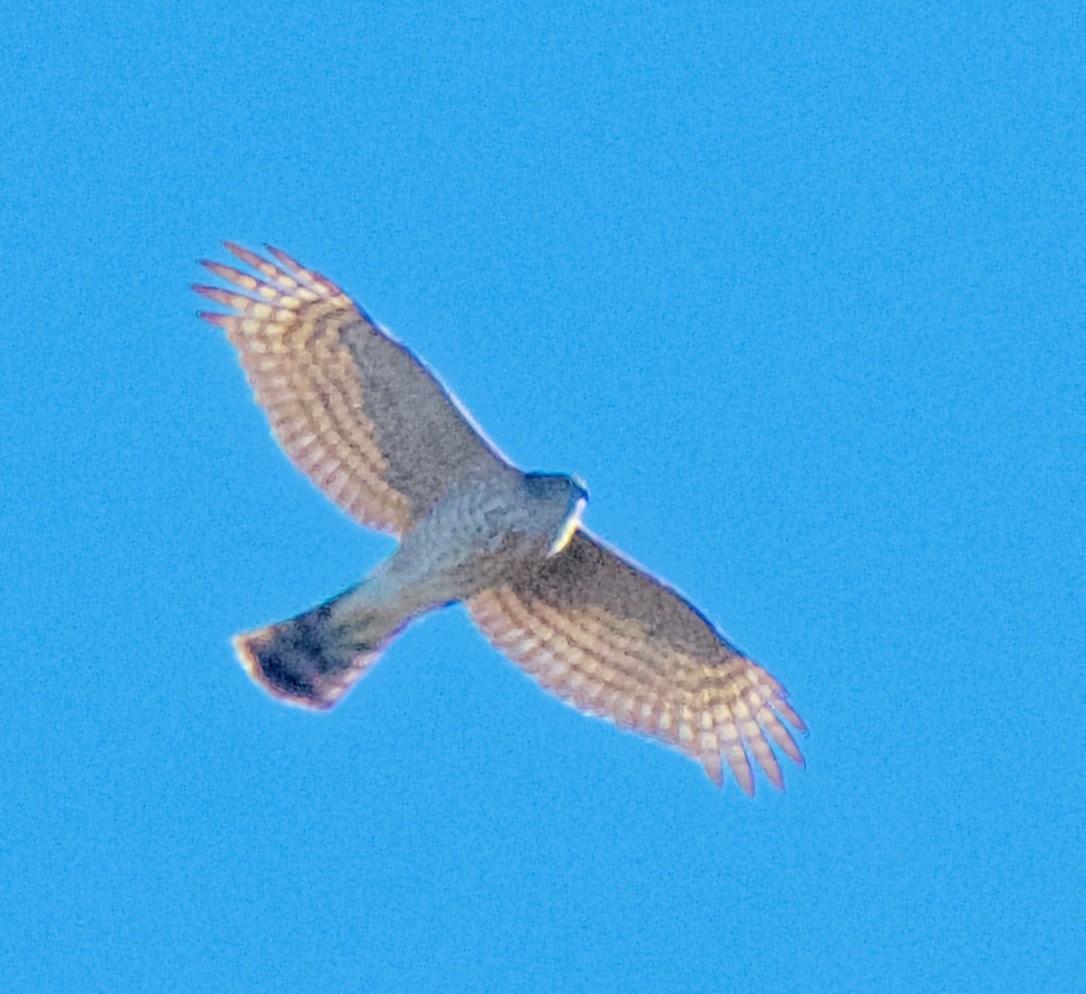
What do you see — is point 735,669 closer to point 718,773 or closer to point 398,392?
point 718,773

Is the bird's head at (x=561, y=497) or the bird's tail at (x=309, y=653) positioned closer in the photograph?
the bird's head at (x=561, y=497)

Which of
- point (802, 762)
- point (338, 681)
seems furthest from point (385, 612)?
point (802, 762)

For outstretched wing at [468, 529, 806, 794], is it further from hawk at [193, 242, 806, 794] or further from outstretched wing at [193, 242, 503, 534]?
outstretched wing at [193, 242, 503, 534]

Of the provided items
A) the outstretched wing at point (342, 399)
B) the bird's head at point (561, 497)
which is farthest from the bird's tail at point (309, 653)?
the bird's head at point (561, 497)

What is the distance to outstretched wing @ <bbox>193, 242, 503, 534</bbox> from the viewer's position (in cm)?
1390

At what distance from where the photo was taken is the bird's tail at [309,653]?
46.4ft

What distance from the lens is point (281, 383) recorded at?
554 inches

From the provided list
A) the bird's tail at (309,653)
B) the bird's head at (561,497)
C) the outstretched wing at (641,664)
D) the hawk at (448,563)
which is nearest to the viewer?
the bird's head at (561,497)

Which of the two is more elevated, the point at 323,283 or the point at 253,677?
the point at 323,283

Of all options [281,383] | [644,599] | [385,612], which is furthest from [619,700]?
[281,383]

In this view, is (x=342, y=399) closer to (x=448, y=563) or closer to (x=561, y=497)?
(x=448, y=563)

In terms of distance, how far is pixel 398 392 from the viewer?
13.9 meters

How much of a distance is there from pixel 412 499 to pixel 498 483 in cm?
62

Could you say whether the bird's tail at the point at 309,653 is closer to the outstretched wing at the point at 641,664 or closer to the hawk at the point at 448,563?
the hawk at the point at 448,563
